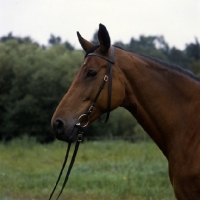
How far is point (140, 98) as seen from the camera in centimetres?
400

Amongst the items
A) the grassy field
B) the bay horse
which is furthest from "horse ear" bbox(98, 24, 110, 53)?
the grassy field

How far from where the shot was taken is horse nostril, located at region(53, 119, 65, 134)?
12.3 feet

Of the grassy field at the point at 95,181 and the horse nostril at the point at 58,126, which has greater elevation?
the horse nostril at the point at 58,126

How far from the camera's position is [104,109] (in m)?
3.95

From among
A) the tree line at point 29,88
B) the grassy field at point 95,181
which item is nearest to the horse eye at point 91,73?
the grassy field at point 95,181

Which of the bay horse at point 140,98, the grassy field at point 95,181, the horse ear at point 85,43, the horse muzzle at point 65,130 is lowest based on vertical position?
the grassy field at point 95,181

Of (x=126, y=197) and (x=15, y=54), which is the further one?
(x=15, y=54)

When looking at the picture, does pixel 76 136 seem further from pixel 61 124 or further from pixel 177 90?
pixel 177 90

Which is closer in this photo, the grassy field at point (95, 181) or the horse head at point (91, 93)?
the horse head at point (91, 93)

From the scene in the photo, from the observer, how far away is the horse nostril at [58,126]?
3748 millimetres

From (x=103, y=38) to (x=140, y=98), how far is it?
2.06 ft

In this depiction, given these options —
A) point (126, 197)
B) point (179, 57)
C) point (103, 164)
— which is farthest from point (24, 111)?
point (126, 197)

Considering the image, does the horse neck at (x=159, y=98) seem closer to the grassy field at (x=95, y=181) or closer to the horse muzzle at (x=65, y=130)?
the horse muzzle at (x=65, y=130)

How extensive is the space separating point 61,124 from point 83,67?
0.56 meters
